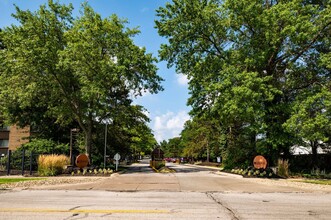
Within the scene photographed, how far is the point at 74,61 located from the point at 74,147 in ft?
46.4

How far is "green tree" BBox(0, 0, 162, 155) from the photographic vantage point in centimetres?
2923

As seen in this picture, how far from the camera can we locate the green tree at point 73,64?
95.9ft

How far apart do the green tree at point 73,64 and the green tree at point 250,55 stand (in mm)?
3728

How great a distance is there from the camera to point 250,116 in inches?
962

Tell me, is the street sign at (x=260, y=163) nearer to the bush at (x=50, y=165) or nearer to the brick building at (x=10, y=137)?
the bush at (x=50, y=165)

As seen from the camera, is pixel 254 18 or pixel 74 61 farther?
pixel 74 61

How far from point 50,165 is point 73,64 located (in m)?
9.24

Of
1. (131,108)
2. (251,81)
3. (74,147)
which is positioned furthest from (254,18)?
(74,147)

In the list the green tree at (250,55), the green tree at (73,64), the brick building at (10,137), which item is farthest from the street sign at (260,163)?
the brick building at (10,137)

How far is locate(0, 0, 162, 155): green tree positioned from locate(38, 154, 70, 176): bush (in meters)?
6.29

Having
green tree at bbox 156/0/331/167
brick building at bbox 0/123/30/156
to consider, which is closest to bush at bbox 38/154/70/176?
green tree at bbox 156/0/331/167

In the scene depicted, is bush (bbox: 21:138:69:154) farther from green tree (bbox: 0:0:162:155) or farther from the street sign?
the street sign

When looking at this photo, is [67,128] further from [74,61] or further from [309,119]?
Result: [309,119]

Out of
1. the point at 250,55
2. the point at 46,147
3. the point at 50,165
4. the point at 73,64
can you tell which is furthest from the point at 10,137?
the point at 250,55
